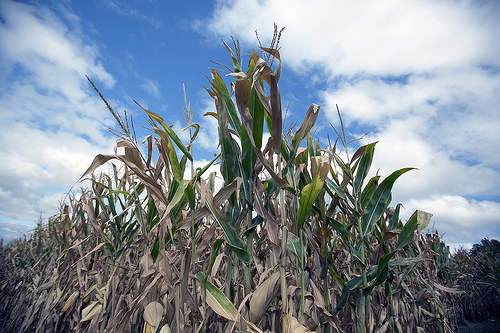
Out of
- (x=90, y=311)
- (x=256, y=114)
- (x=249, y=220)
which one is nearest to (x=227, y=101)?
(x=256, y=114)

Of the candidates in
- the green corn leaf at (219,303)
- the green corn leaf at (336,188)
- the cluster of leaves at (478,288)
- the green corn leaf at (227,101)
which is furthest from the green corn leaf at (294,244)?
the cluster of leaves at (478,288)

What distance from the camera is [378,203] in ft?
5.85

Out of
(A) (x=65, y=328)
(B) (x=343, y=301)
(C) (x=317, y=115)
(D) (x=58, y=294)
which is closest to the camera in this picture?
(C) (x=317, y=115)

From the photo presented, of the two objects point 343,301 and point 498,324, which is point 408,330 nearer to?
point 343,301

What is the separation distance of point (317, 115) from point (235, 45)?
62cm

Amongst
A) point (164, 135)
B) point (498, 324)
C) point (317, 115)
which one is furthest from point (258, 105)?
point (498, 324)

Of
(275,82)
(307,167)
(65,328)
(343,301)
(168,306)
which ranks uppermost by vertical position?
(275,82)

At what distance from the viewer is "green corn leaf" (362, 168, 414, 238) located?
1752 mm

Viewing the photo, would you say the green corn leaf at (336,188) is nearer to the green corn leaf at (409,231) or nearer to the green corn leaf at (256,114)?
the green corn leaf at (409,231)

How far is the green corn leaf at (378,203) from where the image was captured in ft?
5.75

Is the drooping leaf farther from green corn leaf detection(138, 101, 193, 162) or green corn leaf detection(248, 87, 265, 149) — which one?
green corn leaf detection(138, 101, 193, 162)

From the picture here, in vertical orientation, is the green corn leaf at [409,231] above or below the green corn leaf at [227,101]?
below

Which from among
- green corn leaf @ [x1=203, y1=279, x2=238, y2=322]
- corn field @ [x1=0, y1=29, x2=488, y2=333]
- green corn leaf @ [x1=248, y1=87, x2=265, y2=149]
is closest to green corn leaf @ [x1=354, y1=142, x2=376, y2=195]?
corn field @ [x1=0, y1=29, x2=488, y2=333]

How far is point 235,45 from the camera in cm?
156
